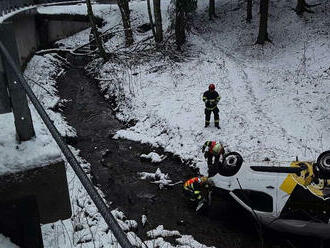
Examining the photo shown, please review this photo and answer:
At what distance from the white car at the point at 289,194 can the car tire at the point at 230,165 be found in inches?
1.0

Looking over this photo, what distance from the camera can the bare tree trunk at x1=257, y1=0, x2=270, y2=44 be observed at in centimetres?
2136

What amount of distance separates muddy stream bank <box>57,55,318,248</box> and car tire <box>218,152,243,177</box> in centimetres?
58

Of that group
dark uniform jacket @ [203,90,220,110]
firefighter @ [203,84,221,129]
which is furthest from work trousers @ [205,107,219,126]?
dark uniform jacket @ [203,90,220,110]

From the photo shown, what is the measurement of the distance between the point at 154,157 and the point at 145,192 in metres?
2.07

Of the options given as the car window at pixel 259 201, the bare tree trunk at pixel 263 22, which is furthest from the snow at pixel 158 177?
the bare tree trunk at pixel 263 22

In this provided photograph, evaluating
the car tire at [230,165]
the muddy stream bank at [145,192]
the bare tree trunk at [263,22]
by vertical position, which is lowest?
the muddy stream bank at [145,192]

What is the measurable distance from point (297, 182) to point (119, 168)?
6.42m

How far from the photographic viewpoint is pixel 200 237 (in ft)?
28.7

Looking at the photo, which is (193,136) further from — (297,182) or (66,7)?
(66,7)

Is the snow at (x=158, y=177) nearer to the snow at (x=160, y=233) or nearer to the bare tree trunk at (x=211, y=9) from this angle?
the snow at (x=160, y=233)

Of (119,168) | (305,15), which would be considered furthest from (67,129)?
(305,15)

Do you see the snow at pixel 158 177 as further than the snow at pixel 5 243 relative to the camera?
Yes

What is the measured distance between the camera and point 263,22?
21719 millimetres

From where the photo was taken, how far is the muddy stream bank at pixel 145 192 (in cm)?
889
